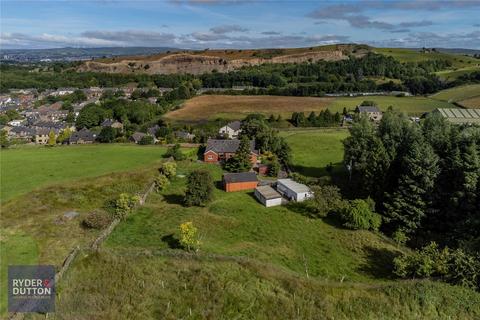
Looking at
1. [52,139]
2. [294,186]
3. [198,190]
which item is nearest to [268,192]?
[294,186]

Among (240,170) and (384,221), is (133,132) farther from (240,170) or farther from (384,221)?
(384,221)

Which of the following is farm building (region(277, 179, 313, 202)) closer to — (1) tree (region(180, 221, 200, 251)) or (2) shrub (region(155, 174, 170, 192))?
(2) shrub (region(155, 174, 170, 192))

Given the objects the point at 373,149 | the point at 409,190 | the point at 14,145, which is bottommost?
the point at 14,145

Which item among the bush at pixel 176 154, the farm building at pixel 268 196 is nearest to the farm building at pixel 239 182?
the farm building at pixel 268 196

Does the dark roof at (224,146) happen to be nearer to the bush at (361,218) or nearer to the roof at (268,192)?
the roof at (268,192)

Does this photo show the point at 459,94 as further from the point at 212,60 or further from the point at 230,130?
the point at 212,60

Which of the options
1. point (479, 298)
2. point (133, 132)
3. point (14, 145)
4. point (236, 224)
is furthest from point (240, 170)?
point (14, 145)
